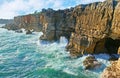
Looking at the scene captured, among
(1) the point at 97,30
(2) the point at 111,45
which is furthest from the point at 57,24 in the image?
(2) the point at 111,45

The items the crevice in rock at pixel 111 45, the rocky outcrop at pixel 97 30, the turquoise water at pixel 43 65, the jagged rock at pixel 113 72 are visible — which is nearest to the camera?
the jagged rock at pixel 113 72

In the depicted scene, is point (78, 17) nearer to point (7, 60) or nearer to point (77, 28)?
A: point (77, 28)

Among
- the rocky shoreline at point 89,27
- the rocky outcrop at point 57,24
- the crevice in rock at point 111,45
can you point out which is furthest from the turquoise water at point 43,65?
the rocky outcrop at point 57,24

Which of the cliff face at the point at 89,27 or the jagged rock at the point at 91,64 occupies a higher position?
the cliff face at the point at 89,27

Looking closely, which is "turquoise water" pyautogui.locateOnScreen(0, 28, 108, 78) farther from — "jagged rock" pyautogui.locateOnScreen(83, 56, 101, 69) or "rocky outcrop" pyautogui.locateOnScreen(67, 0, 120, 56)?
"rocky outcrop" pyautogui.locateOnScreen(67, 0, 120, 56)

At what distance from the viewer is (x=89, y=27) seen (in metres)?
40.0

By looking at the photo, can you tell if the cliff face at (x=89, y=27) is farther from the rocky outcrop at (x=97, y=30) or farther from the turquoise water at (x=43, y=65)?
the turquoise water at (x=43, y=65)

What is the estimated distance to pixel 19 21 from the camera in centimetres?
10869

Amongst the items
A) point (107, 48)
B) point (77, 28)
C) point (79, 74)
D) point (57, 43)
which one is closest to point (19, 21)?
point (57, 43)

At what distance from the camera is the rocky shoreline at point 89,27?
3473 centimetres

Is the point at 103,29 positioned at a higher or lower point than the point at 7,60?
higher

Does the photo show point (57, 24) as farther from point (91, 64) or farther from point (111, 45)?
point (91, 64)

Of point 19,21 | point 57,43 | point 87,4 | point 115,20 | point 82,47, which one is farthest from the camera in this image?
point 19,21

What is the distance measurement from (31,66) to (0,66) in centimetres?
488
